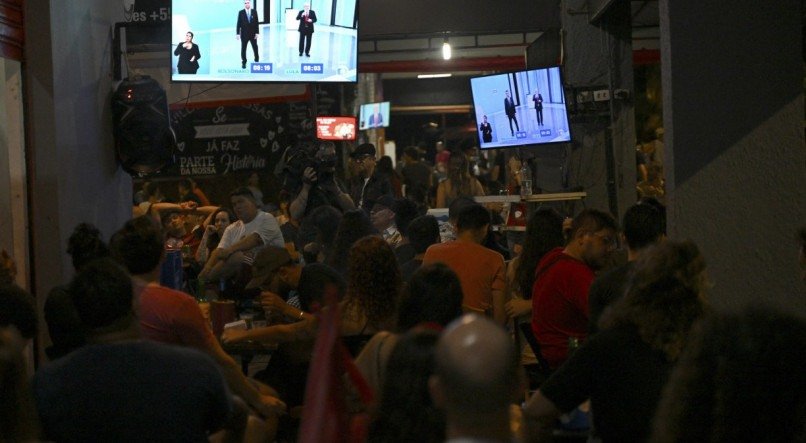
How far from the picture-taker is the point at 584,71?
1435cm

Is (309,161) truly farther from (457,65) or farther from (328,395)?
(457,65)

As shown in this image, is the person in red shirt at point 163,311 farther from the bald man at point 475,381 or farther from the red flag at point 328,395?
the bald man at point 475,381

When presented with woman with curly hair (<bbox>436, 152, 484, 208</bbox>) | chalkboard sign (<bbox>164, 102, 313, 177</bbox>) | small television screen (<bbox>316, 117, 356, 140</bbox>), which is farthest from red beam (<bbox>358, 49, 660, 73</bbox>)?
woman with curly hair (<bbox>436, 152, 484, 208</bbox>)

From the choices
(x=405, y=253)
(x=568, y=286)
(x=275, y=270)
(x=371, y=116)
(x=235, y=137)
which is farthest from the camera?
(x=371, y=116)

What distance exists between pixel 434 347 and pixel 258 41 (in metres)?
8.76

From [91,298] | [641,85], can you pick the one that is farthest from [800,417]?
[641,85]

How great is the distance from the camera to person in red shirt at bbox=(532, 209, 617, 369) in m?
6.66

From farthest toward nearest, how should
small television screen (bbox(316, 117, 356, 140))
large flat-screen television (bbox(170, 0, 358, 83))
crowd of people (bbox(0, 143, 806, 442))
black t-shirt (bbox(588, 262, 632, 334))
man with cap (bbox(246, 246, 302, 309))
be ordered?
small television screen (bbox(316, 117, 356, 140))
large flat-screen television (bbox(170, 0, 358, 83))
man with cap (bbox(246, 246, 302, 309))
black t-shirt (bbox(588, 262, 632, 334))
crowd of people (bbox(0, 143, 806, 442))

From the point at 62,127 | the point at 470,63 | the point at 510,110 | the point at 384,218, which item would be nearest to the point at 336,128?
the point at 470,63

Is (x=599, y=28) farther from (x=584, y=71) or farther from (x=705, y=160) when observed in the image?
(x=705, y=160)

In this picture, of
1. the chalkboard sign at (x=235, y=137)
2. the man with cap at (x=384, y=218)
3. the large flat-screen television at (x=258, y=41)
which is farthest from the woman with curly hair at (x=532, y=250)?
the chalkboard sign at (x=235, y=137)

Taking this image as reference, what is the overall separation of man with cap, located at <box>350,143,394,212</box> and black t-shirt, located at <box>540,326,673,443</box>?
792 cm

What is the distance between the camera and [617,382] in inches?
159

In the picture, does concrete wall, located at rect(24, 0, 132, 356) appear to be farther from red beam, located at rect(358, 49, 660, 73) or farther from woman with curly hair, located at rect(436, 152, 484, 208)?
red beam, located at rect(358, 49, 660, 73)
